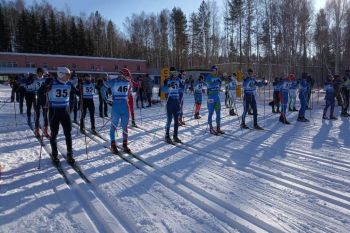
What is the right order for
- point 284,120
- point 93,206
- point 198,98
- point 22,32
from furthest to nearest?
point 22,32 → point 198,98 → point 284,120 → point 93,206

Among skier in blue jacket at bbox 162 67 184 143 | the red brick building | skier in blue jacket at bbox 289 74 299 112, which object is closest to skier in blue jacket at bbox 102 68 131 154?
skier in blue jacket at bbox 162 67 184 143

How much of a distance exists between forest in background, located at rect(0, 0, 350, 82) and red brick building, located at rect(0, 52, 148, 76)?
807 centimetres

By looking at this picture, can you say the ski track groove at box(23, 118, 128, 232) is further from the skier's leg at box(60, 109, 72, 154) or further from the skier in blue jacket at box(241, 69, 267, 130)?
the skier in blue jacket at box(241, 69, 267, 130)

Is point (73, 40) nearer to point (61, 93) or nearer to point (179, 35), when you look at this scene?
point (179, 35)

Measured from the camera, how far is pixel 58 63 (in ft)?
192

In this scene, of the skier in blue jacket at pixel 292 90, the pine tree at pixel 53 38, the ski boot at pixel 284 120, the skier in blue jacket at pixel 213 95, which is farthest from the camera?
the pine tree at pixel 53 38

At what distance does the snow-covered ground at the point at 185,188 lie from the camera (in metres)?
4.46

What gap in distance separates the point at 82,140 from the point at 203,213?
6.18 m

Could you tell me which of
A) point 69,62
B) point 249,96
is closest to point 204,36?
point 69,62

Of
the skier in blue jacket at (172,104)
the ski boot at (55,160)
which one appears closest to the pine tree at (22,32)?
the skier in blue jacket at (172,104)

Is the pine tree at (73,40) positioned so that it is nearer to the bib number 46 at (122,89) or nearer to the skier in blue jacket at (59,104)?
the bib number 46 at (122,89)

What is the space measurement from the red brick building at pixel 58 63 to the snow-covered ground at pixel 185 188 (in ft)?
157

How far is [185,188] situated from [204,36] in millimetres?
56264

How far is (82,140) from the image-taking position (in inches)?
396
